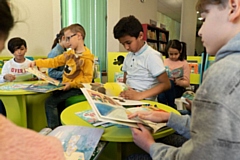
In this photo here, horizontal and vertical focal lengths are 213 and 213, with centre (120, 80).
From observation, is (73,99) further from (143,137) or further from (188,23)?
(188,23)

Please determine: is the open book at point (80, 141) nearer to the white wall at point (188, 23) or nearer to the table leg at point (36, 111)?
the table leg at point (36, 111)

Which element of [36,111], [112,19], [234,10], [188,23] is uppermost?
[188,23]

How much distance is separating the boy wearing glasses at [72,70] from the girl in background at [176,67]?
2.41ft

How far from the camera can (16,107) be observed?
1.61 metres

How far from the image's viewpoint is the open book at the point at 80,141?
2.01 ft

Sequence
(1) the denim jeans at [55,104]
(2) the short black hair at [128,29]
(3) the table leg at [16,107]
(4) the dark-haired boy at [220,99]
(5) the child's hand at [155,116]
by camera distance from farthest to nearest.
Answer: (1) the denim jeans at [55,104]
(3) the table leg at [16,107]
(2) the short black hair at [128,29]
(5) the child's hand at [155,116]
(4) the dark-haired boy at [220,99]

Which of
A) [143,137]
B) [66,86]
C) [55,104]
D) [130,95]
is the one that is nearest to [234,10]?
[143,137]

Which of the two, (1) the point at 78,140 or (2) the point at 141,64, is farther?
(2) the point at 141,64

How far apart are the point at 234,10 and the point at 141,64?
87 cm

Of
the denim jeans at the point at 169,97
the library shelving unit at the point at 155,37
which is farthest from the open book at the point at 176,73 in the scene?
the library shelving unit at the point at 155,37

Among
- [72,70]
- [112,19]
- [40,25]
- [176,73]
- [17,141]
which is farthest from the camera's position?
[112,19]

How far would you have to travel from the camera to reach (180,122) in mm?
759

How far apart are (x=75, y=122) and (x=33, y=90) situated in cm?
75

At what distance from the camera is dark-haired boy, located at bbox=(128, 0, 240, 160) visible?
16.0 inches
